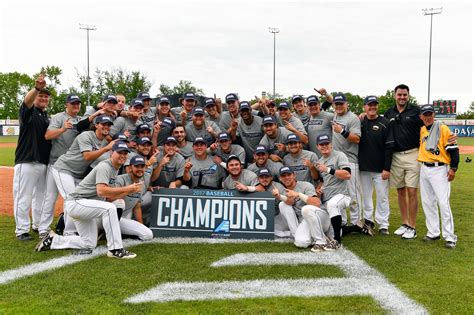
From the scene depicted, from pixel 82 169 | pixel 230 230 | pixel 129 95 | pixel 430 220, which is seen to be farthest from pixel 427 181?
pixel 129 95

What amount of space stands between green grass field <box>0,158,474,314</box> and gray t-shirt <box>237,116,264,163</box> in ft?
6.24

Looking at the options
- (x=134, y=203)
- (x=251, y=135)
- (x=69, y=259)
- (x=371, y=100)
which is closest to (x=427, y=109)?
(x=371, y=100)

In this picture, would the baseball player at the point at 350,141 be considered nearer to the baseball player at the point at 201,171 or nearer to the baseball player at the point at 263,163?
the baseball player at the point at 263,163

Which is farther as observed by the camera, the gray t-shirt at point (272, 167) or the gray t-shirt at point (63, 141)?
the gray t-shirt at point (272, 167)

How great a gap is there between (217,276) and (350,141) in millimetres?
3254

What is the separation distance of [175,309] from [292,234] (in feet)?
9.21

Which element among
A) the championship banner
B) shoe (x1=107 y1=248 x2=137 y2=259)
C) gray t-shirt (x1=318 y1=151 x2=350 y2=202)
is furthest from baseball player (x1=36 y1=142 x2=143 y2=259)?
gray t-shirt (x1=318 y1=151 x2=350 y2=202)

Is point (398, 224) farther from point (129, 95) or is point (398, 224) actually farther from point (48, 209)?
point (129, 95)

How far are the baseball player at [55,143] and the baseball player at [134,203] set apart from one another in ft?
3.84

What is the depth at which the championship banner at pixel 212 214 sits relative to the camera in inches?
244

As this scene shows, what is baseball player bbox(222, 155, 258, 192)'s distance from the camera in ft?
20.6

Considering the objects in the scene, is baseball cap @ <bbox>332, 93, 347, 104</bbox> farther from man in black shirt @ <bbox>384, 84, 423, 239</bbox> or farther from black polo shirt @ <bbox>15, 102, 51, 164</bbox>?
black polo shirt @ <bbox>15, 102, 51, 164</bbox>

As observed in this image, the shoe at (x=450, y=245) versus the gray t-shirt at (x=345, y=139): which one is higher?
the gray t-shirt at (x=345, y=139)

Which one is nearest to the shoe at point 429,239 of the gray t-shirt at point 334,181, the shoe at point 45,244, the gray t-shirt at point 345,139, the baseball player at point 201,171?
the gray t-shirt at point 334,181
